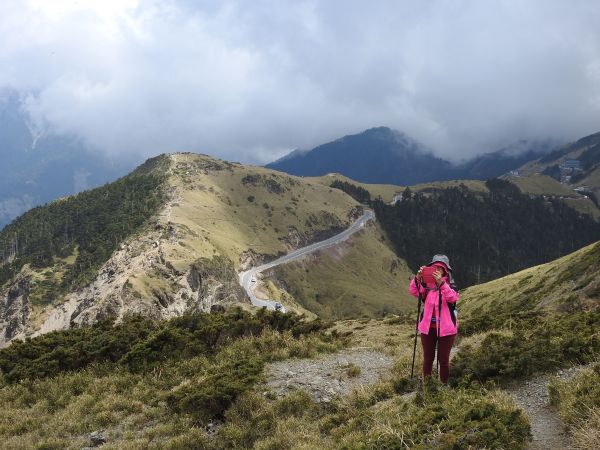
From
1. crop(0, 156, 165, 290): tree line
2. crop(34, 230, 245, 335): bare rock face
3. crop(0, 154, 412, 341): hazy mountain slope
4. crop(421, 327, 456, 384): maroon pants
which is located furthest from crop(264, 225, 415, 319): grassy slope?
crop(421, 327, 456, 384): maroon pants

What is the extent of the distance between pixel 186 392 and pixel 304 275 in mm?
148359

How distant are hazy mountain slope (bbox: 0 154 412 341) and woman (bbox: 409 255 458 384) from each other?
75.9m

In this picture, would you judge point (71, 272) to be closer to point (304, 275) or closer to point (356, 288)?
point (304, 275)

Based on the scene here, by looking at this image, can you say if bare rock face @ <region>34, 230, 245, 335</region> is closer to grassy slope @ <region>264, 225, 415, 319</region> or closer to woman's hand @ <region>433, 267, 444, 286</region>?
grassy slope @ <region>264, 225, 415, 319</region>

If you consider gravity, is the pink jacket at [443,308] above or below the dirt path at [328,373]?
above

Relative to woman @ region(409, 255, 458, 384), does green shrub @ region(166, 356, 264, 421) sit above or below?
below

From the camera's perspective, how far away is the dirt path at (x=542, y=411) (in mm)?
8594

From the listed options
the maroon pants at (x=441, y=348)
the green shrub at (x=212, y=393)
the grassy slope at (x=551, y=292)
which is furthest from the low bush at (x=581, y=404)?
the grassy slope at (x=551, y=292)

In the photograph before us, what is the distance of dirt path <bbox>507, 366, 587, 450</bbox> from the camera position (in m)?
8.59

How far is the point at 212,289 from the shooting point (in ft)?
364

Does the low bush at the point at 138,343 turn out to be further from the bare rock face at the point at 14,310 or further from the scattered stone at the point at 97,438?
the bare rock face at the point at 14,310

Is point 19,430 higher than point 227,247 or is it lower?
lower

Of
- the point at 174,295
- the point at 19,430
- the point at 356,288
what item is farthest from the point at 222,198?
the point at 19,430

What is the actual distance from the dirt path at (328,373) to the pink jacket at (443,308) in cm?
403
